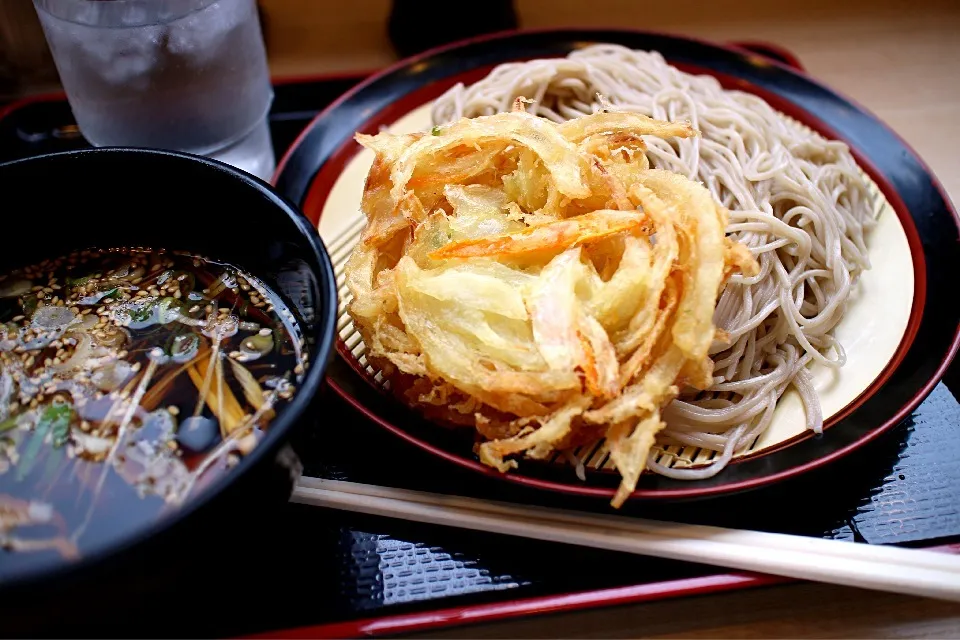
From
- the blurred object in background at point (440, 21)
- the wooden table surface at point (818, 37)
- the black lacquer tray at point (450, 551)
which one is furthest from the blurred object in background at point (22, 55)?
the black lacquer tray at point (450, 551)

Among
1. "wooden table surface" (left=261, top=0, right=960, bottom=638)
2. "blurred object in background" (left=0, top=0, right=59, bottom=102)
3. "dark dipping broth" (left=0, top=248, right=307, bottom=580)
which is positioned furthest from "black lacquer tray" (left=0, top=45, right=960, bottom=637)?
"blurred object in background" (left=0, top=0, right=59, bottom=102)

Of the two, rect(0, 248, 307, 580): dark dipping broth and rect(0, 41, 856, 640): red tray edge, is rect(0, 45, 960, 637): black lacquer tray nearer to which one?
rect(0, 41, 856, 640): red tray edge

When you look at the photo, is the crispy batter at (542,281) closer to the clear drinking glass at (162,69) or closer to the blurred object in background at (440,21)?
the clear drinking glass at (162,69)

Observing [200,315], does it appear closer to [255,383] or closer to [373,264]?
[255,383]

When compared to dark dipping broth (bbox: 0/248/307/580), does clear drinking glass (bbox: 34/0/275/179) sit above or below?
above

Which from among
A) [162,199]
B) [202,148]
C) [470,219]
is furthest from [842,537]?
[202,148]

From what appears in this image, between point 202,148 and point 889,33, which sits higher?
point 889,33
